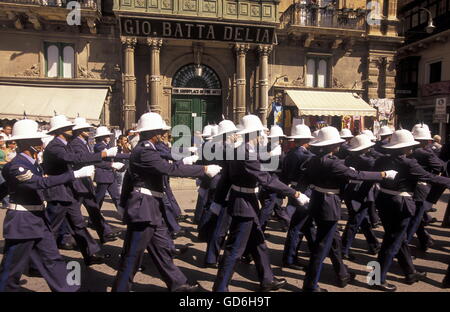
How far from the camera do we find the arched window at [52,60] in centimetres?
1581

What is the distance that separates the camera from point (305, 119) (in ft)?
60.2

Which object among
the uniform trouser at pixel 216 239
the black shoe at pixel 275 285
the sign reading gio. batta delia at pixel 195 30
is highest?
the sign reading gio. batta delia at pixel 195 30

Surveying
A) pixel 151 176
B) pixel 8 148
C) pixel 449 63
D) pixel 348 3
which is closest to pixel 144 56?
pixel 8 148

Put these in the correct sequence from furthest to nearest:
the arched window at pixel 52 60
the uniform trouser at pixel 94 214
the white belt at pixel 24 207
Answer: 1. the arched window at pixel 52 60
2. the uniform trouser at pixel 94 214
3. the white belt at pixel 24 207

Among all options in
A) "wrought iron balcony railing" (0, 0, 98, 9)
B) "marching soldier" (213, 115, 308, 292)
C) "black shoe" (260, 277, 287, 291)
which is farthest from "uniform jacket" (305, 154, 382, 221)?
"wrought iron balcony railing" (0, 0, 98, 9)

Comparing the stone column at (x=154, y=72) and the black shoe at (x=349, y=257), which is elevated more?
the stone column at (x=154, y=72)

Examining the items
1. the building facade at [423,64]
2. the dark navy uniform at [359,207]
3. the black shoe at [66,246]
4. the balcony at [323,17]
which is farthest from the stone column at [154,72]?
the building facade at [423,64]

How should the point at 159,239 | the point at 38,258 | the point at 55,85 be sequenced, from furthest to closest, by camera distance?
1. the point at 55,85
2. the point at 159,239
3. the point at 38,258

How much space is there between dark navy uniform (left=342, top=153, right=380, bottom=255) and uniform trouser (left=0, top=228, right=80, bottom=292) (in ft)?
13.4

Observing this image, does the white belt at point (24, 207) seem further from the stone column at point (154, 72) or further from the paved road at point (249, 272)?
the stone column at point (154, 72)

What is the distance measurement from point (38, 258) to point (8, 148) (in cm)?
692

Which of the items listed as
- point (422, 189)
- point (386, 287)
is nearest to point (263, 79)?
point (422, 189)

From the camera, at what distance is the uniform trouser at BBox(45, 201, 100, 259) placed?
5.06 meters
